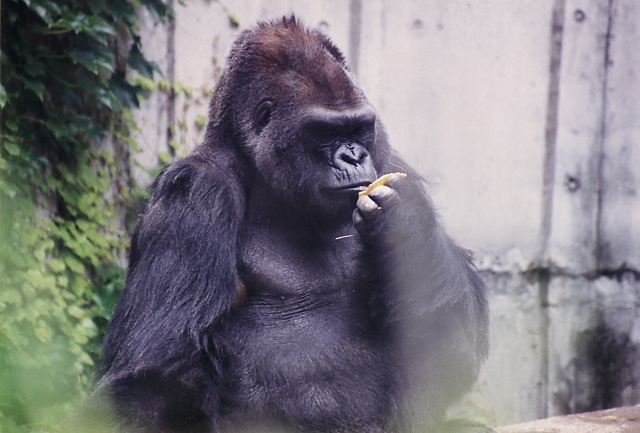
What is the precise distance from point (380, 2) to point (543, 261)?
2053 mm

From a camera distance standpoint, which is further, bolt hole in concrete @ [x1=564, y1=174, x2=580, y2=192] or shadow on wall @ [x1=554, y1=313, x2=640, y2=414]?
shadow on wall @ [x1=554, y1=313, x2=640, y2=414]

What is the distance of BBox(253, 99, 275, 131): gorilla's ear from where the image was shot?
11.7ft

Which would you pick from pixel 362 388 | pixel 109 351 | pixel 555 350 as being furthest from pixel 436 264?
pixel 555 350

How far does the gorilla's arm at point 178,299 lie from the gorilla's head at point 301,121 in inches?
7.7

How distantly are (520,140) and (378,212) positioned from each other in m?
2.91

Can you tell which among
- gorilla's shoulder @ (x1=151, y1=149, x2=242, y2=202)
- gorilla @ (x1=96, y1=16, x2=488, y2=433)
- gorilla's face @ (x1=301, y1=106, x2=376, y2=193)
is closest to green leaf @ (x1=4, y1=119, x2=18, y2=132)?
gorilla @ (x1=96, y1=16, x2=488, y2=433)

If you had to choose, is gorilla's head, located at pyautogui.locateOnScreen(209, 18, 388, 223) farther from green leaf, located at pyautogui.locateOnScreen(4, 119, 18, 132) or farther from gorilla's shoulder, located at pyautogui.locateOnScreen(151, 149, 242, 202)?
green leaf, located at pyautogui.locateOnScreen(4, 119, 18, 132)

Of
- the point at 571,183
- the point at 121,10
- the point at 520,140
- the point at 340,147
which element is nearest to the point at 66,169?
the point at 121,10

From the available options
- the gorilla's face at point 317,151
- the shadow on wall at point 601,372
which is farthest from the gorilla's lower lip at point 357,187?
the shadow on wall at point 601,372

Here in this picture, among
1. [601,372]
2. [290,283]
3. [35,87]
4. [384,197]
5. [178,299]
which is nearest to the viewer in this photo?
[384,197]

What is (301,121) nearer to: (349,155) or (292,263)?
(349,155)

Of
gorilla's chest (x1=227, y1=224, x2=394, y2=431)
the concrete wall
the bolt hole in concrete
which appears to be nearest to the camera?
gorilla's chest (x1=227, y1=224, x2=394, y2=431)

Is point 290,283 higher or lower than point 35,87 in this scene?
lower

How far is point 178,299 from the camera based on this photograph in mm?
3287
